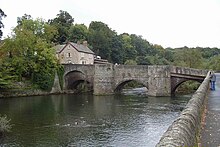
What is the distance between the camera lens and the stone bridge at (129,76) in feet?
128

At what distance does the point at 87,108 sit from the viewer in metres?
28.8

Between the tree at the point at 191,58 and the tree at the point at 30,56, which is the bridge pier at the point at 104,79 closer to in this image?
the tree at the point at 30,56

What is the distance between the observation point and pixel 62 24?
259 ft

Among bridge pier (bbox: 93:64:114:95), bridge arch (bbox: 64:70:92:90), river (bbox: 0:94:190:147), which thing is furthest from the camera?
bridge arch (bbox: 64:70:92:90)

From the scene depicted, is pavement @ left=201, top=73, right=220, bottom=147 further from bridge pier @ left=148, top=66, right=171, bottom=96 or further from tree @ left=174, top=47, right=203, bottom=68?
tree @ left=174, top=47, right=203, bottom=68

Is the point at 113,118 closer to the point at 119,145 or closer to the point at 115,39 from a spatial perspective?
the point at 119,145

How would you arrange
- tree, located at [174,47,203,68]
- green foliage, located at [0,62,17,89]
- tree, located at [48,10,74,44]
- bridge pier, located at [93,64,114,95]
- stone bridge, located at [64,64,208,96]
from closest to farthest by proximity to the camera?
green foliage, located at [0,62,17,89], stone bridge, located at [64,64,208,96], bridge pier, located at [93,64,114,95], tree, located at [174,47,203,68], tree, located at [48,10,74,44]

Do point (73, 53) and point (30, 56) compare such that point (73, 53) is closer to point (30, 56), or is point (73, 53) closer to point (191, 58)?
point (30, 56)

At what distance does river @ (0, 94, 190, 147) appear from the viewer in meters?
16.4

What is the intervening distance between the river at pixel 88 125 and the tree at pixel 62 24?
43.1 m

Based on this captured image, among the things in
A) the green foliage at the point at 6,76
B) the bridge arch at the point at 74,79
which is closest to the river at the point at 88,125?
the green foliage at the point at 6,76

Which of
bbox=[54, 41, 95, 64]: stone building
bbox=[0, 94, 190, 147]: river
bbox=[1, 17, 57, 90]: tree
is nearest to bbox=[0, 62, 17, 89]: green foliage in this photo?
bbox=[1, 17, 57, 90]: tree

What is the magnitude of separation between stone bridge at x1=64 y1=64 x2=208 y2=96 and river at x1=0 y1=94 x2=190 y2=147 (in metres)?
10.5

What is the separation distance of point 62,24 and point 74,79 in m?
34.5
